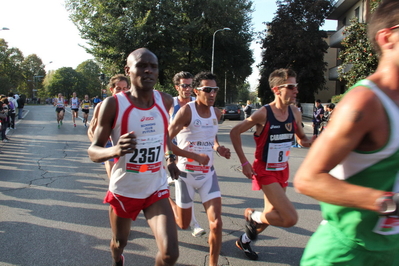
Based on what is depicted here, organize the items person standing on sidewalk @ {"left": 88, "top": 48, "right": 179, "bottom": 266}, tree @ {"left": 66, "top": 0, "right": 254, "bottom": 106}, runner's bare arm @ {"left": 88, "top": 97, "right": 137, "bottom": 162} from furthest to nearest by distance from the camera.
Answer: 1. tree @ {"left": 66, "top": 0, "right": 254, "bottom": 106}
2. person standing on sidewalk @ {"left": 88, "top": 48, "right": 179, "bottom": 266}
3. runner's bare arm @ {"left": 88, "top": 97, "right": 137, "bottom": 162}

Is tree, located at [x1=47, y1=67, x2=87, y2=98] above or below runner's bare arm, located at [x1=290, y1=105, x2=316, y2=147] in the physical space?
above

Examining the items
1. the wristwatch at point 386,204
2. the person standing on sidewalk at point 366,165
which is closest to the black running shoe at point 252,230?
the person standing on sidewalk at point 366,165

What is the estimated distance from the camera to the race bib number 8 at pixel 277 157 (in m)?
3.55

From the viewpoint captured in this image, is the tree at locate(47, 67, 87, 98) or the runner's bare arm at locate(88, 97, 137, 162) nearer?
the runner's bare arm at locate(88, 97, 137, 162)

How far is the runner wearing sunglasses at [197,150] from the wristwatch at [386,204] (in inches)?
90.2

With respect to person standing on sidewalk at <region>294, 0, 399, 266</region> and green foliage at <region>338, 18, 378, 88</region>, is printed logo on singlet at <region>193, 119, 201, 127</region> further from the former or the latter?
green foliage at <region>338, 18, 378, 88</region>

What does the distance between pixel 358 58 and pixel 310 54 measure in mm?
17769

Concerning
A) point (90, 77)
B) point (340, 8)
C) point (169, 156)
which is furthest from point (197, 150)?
point (90, 77)

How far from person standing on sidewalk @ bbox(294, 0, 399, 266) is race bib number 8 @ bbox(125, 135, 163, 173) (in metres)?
1.58

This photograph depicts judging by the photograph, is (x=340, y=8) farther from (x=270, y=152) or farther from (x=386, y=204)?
(x=386, y=204)

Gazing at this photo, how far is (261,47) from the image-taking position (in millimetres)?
38500

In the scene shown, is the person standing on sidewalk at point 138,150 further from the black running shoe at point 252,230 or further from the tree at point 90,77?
the tree at point 90,77

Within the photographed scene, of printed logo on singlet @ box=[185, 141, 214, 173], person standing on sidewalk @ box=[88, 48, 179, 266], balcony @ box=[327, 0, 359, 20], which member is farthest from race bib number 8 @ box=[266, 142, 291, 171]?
balcony @ box=[327, 0, 359, 20]

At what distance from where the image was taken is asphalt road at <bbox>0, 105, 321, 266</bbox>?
11.9 feet
